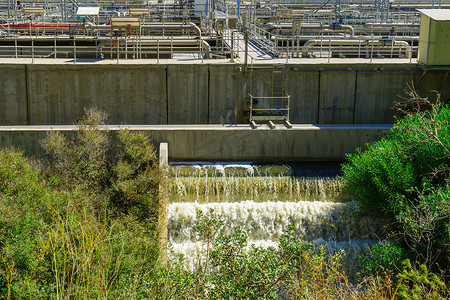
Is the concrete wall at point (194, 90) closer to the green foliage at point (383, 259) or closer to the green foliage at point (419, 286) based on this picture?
the green foliage at point (383, 259)

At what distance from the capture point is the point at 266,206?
19594mm

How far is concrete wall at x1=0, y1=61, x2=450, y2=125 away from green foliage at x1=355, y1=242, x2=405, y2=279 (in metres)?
9.30

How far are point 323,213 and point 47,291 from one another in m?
11.5

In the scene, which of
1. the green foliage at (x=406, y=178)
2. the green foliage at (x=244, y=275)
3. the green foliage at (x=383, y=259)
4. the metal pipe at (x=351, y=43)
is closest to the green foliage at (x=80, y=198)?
the green foliage at (x=244, y=275)

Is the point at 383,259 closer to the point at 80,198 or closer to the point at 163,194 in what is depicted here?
the point at 163,194

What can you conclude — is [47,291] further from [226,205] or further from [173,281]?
[226,205]

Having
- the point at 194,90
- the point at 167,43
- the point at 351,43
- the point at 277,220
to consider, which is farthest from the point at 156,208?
the point at 351,43

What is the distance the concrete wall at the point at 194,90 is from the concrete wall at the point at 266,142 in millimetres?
2392

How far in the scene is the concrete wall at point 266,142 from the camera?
72.5 feet

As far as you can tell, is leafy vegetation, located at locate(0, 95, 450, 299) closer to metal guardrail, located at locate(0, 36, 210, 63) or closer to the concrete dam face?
the concrete dam face

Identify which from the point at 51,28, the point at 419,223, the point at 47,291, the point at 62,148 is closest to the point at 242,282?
the point at 47,291

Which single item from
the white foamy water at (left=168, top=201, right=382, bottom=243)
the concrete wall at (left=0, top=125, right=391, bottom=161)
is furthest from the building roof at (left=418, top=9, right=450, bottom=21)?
the white foamy water at (left=168, top=201, right=382, bottom=243)

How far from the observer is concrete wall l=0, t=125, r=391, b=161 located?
72.5ft

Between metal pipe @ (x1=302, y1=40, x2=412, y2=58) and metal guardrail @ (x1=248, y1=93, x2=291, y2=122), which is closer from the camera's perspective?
metal guardrail @ (x1=248, y1=93, x2=291, y2=122)
